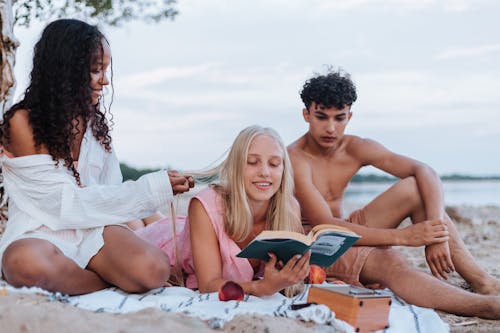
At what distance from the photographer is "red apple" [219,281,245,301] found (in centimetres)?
339

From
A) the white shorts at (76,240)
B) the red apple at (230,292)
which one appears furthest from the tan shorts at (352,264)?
the white shorts at (76,240)

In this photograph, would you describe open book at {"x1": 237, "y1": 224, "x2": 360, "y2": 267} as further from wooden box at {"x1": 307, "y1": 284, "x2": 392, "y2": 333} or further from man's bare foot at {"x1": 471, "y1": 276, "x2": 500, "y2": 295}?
man's bare foot at {"x1": 471, "y1": 276, "x2": 500, "y2": 295}

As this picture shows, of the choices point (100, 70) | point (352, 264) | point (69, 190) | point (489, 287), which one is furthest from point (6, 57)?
point (489, 287)

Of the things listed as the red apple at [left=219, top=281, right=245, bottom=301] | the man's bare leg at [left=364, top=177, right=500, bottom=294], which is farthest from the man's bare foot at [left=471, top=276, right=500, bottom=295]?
the red apple at [left=219, top=281, right=245, bottom=301]

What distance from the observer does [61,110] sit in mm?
3748

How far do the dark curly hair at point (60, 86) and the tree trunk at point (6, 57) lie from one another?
185 cm

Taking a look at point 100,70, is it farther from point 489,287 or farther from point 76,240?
point 489,287

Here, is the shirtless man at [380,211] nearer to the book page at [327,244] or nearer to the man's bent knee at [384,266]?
the man's bent knee at [384,266]

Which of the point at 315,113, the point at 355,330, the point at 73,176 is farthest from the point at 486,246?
the point at 73,176

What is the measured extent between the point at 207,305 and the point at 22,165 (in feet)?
4.36

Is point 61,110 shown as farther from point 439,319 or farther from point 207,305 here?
point 439,319

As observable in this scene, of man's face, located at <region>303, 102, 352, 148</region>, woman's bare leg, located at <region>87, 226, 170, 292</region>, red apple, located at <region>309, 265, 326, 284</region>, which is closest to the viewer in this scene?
woman's bare leg, located at <region>87, 226, 170, 292</region>

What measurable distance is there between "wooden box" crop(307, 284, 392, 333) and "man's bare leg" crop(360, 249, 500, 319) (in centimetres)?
74

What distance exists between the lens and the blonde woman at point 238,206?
12.2 feet
